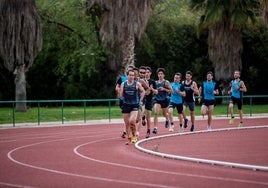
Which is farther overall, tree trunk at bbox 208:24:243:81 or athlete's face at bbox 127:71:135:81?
tree trunk at bbox 208:24:243:81

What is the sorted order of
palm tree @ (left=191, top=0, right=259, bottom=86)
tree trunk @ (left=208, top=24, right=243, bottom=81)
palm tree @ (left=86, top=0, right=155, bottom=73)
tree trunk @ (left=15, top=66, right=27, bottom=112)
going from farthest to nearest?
tree trunk @ (left=208, top=24, right=243, bottom=81), palm tree @ (left=191, top=0, right=259, bottom=86), palm tree @ (left=86, top=0, right=155, bottom=73), tree trunk @ (left=15, top=66, right=27, bottom=112)

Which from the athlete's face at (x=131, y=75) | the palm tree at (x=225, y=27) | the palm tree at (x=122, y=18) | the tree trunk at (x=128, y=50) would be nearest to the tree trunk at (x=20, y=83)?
the palm tree at (x=122, y=18)

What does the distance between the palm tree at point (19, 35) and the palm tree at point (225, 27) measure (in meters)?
11.2

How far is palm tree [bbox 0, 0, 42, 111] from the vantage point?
33156mm

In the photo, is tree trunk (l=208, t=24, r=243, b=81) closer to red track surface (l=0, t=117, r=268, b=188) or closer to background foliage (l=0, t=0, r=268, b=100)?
background foliage (l=0, t=0, r=268, b=100)

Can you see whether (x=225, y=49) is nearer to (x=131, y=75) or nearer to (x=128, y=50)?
(x=128, y=50)

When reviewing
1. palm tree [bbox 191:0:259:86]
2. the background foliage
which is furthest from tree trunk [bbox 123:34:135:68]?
palm tree [bbox 191:0:259:86]

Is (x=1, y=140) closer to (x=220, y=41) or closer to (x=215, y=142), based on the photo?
(x=215, y=142)

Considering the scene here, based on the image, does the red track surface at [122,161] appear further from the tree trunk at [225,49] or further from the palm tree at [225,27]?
the tree trunk at [225,49]

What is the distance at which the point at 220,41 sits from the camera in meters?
40.0

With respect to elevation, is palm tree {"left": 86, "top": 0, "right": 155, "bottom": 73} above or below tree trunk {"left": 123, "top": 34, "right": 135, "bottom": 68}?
above

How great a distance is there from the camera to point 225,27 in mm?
39844

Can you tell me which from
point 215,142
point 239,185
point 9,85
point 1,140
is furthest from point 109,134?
point 9,85

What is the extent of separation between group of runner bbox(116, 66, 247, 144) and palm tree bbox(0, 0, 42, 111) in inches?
501
